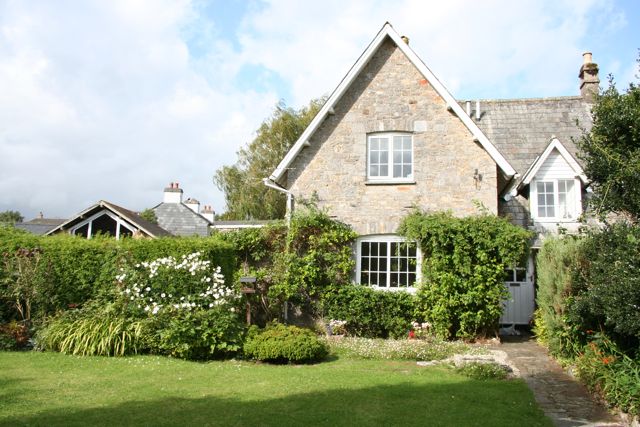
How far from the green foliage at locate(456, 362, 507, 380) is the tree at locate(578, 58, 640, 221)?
10.8 feet

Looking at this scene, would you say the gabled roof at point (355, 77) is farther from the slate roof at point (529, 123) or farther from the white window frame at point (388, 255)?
the slate roof at point (529, 123)

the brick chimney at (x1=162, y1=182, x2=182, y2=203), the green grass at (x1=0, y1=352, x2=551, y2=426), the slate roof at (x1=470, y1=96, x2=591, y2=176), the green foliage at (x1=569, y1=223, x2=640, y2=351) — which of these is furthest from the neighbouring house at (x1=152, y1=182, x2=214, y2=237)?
the green foliage at (x1=569, y1=223, x2=640, y2=351)

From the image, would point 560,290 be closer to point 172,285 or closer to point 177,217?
point 172,285

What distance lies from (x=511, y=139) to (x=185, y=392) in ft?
46.8

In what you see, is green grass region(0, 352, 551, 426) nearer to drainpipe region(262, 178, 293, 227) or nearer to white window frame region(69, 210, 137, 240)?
drainpipe region(262, 178, 293, 227)

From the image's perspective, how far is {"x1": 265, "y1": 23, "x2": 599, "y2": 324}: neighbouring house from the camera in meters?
14.0

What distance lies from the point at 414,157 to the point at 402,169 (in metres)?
0.49

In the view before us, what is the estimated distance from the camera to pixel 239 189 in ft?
→ 109

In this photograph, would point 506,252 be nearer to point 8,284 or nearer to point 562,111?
point 562,111

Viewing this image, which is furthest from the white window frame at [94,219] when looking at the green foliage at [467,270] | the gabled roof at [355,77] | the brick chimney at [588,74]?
the brick chimney at [588,74]

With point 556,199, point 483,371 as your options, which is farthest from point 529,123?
point 483,371

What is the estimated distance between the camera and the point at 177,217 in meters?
29.5

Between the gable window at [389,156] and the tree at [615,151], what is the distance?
6.50 meters

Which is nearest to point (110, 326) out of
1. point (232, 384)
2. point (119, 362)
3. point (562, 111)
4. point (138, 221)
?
point (119, 362)
